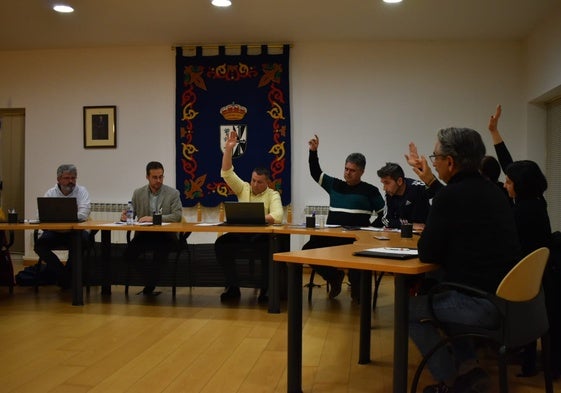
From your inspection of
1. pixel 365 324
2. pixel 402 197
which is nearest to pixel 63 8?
pixel 402 197

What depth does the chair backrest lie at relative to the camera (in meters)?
2.08

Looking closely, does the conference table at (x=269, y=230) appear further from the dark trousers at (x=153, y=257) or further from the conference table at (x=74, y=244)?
the dark trousers at (x=153, y=257)

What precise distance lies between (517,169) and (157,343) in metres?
2.37

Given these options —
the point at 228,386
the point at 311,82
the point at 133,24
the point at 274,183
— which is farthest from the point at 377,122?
the point at 228,386

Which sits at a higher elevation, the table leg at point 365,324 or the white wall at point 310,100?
the white wall at point 310,100

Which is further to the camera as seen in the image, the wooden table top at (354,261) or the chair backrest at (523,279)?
the wooden table top at (354,261)

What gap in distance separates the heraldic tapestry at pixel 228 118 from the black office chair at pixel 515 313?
Result: 14.9 ft

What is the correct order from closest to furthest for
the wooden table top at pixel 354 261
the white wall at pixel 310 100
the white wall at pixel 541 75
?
the wooden table top at pixel 354 261, the white wall at pixel 541 75, the white wall at pixel 310 100

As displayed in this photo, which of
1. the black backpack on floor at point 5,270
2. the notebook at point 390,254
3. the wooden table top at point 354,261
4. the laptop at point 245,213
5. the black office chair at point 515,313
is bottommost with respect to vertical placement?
the black backpack on floor at point 5,270

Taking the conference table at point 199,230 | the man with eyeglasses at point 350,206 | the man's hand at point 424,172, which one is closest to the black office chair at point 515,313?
the man's hand at point 424,172

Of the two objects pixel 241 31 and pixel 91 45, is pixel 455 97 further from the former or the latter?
pixel 91 45

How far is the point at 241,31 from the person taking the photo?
20.9ft

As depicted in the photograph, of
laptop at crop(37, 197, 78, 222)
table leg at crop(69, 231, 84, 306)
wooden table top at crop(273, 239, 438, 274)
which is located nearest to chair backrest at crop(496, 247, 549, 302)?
wooden table top at crop(273, 239, 438, 274)

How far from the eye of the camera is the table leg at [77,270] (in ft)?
15.4
